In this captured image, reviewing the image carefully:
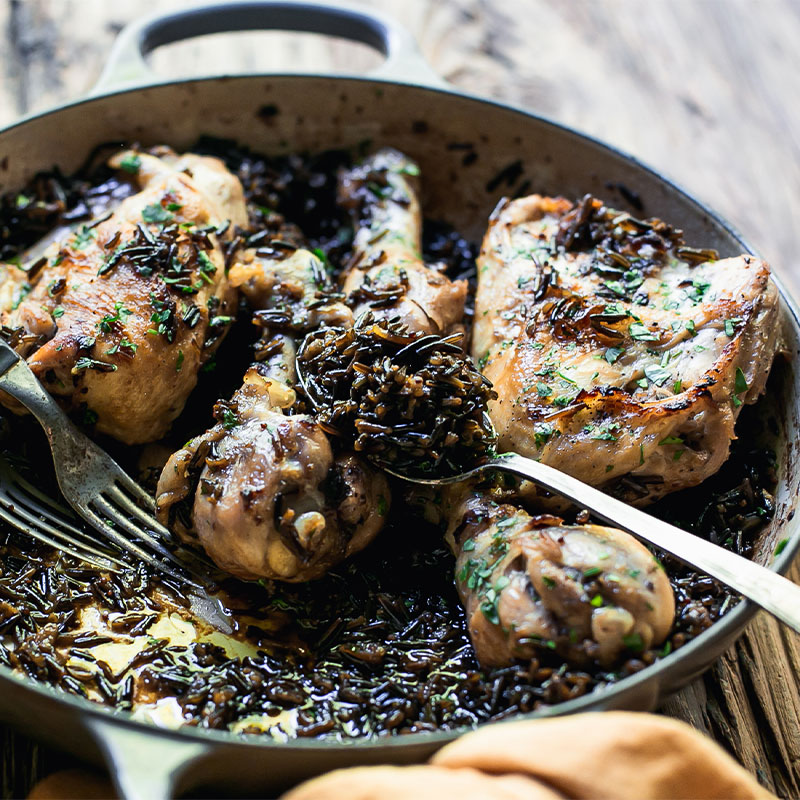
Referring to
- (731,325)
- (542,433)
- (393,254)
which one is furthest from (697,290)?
(393,254)

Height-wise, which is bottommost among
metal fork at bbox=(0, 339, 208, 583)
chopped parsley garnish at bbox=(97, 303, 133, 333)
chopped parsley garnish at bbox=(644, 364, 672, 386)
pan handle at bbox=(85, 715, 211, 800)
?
pan handle at bbox=(85, 715, 211, 800)

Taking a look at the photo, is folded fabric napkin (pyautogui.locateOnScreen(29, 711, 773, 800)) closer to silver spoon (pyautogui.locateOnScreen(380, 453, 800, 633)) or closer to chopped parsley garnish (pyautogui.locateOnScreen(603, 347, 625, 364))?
silver spoon (pyautogui.locateOnScreen(380, 453, 800, 633))

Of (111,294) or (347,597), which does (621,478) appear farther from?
(111,294)

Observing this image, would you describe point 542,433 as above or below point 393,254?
below

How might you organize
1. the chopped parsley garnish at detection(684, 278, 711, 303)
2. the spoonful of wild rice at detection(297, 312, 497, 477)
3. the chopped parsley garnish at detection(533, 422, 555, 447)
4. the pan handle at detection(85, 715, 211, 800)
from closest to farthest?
1. the pan handle at detection(85, 715, 211, 800)
2. the spoonful of wild rice at detection(297, 312, 497, 477)
3. the chopped parsley garnish at detection(533, 422, 555, 447)
4. the chopped parsley garnish at detection(684, 278, 711, 303)

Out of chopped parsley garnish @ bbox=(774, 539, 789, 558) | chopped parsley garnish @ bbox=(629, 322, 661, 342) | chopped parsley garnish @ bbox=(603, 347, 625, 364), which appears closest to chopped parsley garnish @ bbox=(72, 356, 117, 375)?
chopped parsley garnish @ bbox=(603, 347, 625, 364)

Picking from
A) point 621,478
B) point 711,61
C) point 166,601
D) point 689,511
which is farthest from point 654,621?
point 711,61

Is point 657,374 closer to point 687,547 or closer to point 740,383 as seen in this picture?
point 740,383
